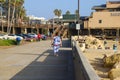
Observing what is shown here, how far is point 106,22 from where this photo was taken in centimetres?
9250

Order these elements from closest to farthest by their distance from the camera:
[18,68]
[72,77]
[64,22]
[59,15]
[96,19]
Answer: [72,77] → [18,68] → [96,19] → [64,22] → [59,15]

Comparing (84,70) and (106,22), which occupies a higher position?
(106,22)

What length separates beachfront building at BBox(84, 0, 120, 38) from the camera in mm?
90369

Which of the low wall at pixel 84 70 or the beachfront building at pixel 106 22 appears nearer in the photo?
the low wall at pixel 84 70

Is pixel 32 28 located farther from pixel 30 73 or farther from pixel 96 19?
pixel 30 73

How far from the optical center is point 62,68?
17562 millimetres

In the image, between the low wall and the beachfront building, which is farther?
the beachfront building

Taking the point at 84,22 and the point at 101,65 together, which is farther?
the point at 84,22

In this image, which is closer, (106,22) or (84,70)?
(84,70)

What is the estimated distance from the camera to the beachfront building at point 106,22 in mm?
90369

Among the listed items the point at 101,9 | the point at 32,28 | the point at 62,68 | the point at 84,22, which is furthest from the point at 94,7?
the point at 62,68

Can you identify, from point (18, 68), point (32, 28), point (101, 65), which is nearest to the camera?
point (18, 68)

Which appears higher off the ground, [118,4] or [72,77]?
[118,4]

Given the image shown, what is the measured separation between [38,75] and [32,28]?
358 ft
